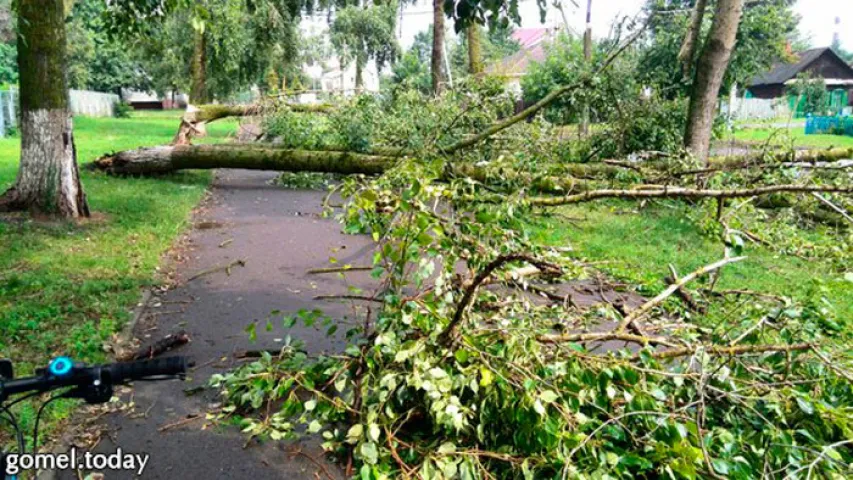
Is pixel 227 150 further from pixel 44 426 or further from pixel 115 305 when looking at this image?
pixel 44 426

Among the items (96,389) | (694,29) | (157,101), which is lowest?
(96,389)

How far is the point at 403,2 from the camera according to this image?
28.5m

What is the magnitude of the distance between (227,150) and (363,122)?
2879mm

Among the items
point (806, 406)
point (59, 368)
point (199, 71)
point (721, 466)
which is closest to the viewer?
point (59, 368)

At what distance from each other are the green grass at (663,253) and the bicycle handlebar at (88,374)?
425 centimetres

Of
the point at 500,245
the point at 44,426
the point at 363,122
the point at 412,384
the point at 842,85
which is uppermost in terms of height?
the point at 842,85

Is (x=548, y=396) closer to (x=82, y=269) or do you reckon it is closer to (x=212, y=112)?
(x=82, y=269)

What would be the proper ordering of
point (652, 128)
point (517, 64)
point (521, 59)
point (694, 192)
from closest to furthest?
point (694, 192)
point (652, 128)
point (517, 64)
point (521, 59)

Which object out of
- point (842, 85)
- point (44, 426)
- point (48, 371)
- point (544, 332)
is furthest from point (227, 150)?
point (842, 85)

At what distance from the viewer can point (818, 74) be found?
139 feet

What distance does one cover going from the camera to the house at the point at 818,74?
139ft

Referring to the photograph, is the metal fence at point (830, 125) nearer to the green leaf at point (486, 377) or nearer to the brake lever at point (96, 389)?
the green leaf at point (486, 377)

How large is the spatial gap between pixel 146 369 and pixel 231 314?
4.11 m

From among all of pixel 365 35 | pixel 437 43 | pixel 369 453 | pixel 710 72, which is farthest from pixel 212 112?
pixel 365 35
